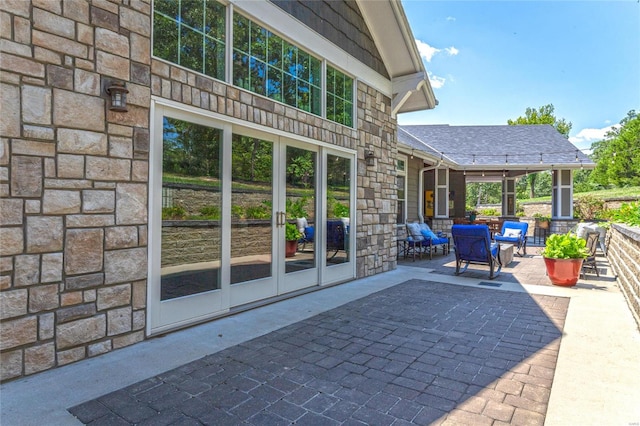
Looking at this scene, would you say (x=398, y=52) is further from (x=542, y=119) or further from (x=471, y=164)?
(x=542, y=119)

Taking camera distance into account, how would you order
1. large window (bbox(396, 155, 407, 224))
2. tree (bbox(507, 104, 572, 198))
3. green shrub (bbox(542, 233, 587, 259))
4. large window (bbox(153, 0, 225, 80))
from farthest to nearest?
tree (bbox(507, 104, 572, 198)) < large window (bbox(396, 155, 407, 224)) < green shrub (bbox(542, 233, 587, 259)) < large window (bbox(153, 0, 225, 80))

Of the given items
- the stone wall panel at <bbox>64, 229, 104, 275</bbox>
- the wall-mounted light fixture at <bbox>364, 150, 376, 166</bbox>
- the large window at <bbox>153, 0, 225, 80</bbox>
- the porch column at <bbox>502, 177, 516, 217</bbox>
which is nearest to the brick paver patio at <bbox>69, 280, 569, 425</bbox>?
the stone wall panel at <bbox>64, 229, 104, 275</bbox>

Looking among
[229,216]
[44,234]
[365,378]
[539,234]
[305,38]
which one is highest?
[305,38]

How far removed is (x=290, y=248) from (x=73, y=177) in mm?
2733

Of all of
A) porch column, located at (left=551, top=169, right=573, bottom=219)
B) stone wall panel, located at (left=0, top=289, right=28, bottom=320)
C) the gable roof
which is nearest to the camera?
stone wall panel, located at (left=0, top=289, right=28, bottom=320)

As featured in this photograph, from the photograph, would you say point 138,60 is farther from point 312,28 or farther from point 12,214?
point 312,28

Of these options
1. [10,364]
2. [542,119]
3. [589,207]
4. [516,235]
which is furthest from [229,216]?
[542,119]

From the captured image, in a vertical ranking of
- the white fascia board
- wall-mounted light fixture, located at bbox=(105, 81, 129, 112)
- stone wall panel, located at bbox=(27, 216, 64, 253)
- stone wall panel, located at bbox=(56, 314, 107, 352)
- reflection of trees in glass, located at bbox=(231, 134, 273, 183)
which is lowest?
stone wall panel, located at bbox=(56, 314, 107, 352)

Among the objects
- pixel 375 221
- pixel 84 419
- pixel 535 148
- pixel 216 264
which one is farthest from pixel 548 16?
pixel 84 419

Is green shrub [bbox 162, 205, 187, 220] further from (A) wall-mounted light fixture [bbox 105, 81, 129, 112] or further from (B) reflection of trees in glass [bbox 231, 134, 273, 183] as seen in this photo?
(A) wall-mounted light fixture [bbox 105, 81, 129, 112]

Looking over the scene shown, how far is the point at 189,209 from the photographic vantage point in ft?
12.0

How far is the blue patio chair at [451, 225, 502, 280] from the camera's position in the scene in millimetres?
6332

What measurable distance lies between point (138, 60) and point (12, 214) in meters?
1.59

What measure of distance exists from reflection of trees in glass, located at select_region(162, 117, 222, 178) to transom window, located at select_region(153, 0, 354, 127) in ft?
1.99
